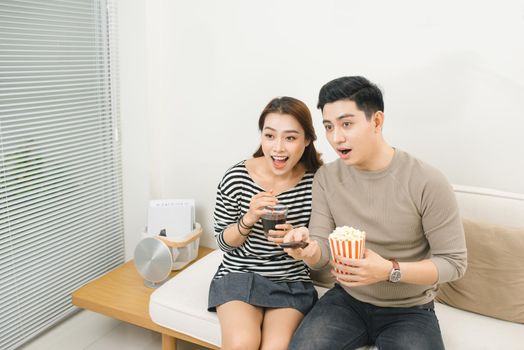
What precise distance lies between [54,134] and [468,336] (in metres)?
2.22

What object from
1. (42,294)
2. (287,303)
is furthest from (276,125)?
(42,294)

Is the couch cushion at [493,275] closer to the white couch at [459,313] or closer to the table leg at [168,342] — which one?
the white couch at [459,313]

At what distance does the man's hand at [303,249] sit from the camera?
1630 millimetres

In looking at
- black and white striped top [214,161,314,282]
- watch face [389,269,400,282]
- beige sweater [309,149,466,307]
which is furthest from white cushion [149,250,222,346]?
watch face [389,269,400,282]

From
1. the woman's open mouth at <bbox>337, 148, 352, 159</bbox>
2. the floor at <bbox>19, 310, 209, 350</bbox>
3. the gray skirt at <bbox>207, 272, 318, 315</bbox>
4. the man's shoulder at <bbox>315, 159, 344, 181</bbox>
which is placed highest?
the woman's open mouth at <bbox>337, 148, 352, 159</bbox>

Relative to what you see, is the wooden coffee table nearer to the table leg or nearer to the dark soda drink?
the table leg

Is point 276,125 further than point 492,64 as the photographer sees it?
No

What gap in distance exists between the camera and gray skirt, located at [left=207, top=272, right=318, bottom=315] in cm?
188

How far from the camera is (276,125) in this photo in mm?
1864

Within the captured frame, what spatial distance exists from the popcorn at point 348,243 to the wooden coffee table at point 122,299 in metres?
0.99

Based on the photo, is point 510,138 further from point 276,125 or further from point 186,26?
point 186,26

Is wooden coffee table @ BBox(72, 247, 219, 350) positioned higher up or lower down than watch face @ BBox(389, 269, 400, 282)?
lower down

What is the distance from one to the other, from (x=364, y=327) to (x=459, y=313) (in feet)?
1.73

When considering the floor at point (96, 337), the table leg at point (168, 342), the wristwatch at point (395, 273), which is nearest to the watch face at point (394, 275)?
the wristwatch at point (395, 273)
